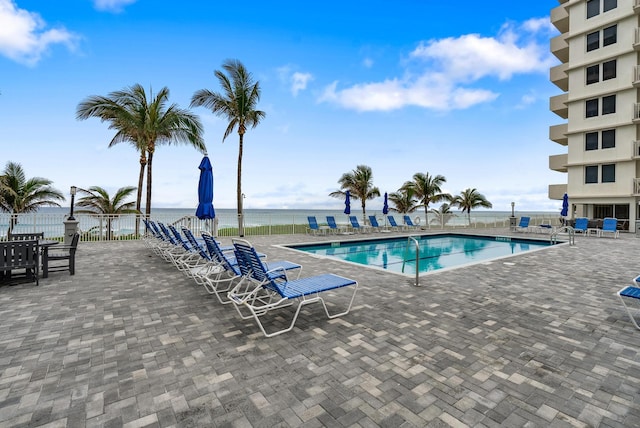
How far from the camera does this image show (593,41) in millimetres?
20812

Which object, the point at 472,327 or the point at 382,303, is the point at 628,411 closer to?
the point at 472,327

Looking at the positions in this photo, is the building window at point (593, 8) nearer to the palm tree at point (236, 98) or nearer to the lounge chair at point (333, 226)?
the lounge chair at point (333, 226)

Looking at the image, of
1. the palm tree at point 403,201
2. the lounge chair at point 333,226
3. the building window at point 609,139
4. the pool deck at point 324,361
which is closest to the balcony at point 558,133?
the building window at point 609,139

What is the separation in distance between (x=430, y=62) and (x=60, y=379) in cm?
2172

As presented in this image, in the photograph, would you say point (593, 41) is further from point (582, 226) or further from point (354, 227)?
point (354, 227)

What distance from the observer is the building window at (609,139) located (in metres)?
19.8

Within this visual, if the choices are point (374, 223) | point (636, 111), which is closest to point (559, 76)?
point (636, 111)

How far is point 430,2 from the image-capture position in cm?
1595

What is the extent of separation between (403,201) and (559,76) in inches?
608

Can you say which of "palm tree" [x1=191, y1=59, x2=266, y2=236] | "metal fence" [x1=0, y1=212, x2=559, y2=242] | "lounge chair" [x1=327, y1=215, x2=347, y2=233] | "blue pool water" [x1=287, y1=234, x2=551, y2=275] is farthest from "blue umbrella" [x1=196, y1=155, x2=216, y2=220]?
"lounge chair" [x1=327, y1=215, x2=347, y2=233]

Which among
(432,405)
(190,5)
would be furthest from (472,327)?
(190,5)

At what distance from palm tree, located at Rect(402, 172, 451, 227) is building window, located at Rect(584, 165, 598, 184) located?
9.44 meters

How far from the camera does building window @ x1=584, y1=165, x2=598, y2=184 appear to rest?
814 inches

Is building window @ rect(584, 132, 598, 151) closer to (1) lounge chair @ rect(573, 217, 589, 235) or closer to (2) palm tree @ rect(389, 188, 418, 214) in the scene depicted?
(1) lounge chair @ rect(573, 217, 589, 235)
